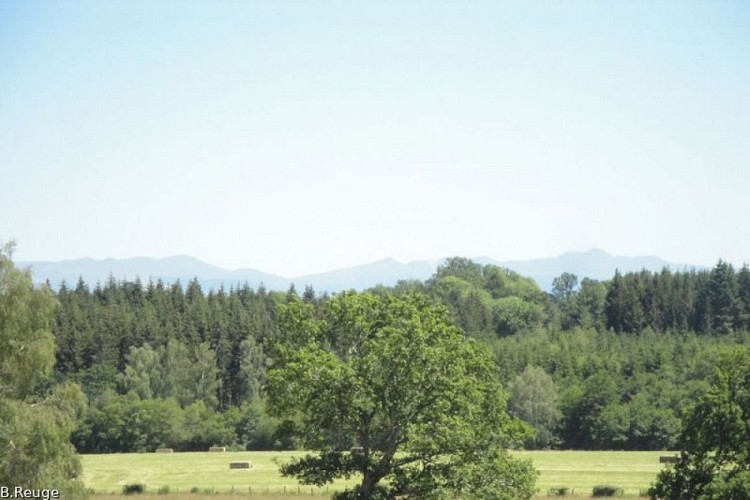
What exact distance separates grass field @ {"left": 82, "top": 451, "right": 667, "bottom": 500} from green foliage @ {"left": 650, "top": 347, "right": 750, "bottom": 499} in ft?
50.7

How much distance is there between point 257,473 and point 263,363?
64.3 m

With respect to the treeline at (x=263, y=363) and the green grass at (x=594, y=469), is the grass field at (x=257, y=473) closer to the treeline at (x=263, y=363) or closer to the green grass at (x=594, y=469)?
→ the green grass at (x=594, y=469)

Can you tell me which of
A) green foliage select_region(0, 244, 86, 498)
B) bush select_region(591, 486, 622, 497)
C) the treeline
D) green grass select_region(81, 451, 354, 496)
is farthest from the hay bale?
green foliage select_region(0, 244, 86, 498)

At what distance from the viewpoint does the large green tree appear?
42156 mm

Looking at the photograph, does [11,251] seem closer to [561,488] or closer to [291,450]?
[561,488]

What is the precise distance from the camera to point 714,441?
45.2 m

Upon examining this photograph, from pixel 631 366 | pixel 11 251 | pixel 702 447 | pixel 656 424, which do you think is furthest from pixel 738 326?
pixel 11 251

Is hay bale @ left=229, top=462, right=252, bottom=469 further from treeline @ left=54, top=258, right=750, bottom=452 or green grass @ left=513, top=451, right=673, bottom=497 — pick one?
green grass @ left=513, top=451, right=673, bottom=497

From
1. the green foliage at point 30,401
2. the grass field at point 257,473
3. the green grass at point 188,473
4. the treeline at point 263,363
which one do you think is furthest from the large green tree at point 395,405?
the treeline at point 263,363

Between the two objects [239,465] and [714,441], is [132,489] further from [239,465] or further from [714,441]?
[714,441]

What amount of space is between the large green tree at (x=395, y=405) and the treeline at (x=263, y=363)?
58974 millimetres

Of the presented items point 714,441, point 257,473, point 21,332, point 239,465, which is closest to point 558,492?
point 714,441

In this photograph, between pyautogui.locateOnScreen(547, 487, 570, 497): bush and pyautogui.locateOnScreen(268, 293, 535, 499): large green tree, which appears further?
pyautogui.locateOnScreen(547, 487, 570, 497): bush

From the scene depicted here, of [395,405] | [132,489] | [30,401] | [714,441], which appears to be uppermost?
[30,401]
